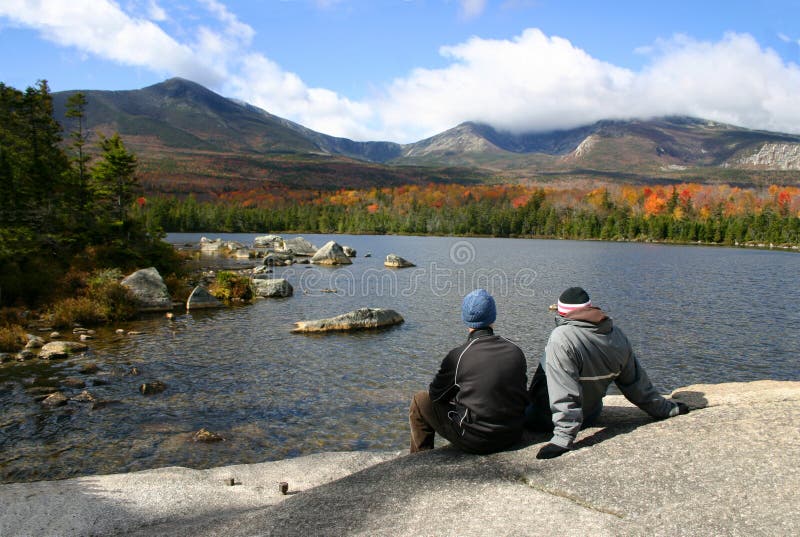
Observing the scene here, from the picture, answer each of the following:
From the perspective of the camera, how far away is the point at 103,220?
1336 inches

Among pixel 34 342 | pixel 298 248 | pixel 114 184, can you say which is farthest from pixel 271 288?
pixel 298 248

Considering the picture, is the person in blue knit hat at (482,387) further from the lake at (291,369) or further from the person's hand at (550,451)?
the lake at (291,369)

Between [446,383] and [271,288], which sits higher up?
[446,383]

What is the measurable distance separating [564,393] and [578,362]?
480 millimetres

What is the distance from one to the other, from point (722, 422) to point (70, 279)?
101 ft

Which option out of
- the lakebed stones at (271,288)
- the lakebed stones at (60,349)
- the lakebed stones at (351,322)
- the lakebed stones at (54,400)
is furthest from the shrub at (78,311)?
the lakebed stones at (271,288)

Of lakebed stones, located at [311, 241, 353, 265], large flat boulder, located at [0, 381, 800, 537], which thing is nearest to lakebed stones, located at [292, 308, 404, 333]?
large flat boulder, located at [0, 381, 800, 537]

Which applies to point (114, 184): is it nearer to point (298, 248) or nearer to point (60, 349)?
point (60, 349)

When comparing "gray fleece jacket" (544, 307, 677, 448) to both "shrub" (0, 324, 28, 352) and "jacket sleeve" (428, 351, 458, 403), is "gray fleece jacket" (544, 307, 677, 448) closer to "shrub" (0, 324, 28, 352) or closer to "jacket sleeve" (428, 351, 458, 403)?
"jacket sleeve" (428, 351, 458, 403)

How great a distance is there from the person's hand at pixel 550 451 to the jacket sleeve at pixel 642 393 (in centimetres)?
154

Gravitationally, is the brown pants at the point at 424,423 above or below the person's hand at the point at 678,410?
below

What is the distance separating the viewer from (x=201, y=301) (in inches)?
1214

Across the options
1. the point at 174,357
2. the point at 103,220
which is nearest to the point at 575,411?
the point at 174,357

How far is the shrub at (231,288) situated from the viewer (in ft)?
112
